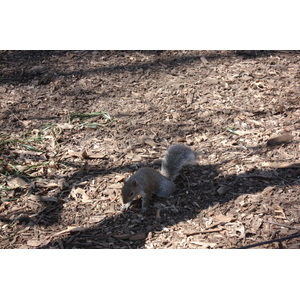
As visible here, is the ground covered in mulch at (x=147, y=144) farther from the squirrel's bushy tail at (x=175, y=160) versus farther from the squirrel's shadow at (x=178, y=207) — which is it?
the squirrel's bushy tail at (x=175, y=160)

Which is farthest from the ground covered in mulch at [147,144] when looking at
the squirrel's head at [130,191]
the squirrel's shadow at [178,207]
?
the squirrel's head at [130,191]

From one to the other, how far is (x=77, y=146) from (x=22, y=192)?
2.77 ft

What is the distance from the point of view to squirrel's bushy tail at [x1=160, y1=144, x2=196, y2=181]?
383 centimetres

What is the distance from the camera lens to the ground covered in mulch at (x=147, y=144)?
3.42 meters

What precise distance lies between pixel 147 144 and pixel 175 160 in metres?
0.62

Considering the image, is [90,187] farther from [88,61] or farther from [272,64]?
[272,64]

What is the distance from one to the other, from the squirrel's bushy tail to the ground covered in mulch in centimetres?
15

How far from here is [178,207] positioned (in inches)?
142

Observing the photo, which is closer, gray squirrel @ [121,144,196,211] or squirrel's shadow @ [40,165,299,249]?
squirrel's shadow @ [40,165,299,249]

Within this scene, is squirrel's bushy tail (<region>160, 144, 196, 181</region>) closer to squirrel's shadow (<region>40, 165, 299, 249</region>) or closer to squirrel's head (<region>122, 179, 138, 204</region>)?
squirrel's shadow (<region>40, 165, 299, 249</region>)

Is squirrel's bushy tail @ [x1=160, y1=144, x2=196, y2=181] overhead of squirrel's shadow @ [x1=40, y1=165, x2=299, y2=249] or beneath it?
overhead

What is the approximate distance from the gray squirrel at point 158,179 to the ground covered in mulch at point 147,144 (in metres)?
0.10

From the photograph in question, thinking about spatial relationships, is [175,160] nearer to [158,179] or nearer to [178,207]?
[158,179]

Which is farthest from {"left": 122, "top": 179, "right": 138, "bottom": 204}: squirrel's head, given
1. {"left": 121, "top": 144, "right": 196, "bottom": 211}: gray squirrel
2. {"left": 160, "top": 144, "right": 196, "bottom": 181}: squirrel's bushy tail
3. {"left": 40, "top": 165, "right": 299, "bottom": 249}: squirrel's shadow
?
{"left": 160, "top": 144, "right": 196, "bottom": 181}: squirrel's bushy tail
